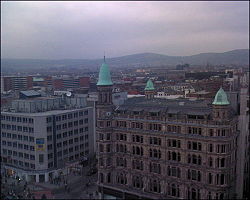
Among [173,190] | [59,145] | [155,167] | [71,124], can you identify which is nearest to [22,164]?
[59,145]

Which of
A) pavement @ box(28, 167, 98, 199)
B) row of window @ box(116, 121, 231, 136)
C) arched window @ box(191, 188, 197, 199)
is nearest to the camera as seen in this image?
row of window @ box(116, 121, 231, 136)

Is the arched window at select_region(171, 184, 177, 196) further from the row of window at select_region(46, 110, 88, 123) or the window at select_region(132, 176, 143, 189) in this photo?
the row of window at select_region(46, 110, 88, 123)

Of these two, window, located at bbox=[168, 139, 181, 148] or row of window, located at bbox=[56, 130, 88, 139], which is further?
row of window, located at bbox=[56, 130, 88, 139]

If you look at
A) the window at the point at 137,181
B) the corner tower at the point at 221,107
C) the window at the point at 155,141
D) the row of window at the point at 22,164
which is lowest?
the row of window at the point at 22,164

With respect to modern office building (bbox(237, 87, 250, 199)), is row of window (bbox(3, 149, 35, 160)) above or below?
below

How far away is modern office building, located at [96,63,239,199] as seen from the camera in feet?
168

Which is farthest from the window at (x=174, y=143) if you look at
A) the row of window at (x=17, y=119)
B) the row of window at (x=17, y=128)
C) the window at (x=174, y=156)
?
the row of window at (x=17, y=128)

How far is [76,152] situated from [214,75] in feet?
333

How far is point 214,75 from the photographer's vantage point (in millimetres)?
163750

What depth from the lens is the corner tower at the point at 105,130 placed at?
64.6 m

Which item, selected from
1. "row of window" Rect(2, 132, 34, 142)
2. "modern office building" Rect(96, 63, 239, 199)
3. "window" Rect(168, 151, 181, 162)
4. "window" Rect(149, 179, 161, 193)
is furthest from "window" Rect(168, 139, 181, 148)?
"row of window" Rect(2, 132, 34, 142)

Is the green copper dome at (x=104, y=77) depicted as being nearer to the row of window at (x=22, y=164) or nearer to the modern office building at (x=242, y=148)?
the modern office building at (x=242, y=148)

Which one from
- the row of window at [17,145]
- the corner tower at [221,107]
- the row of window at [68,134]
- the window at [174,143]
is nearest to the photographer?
the corner tower at [221,107]

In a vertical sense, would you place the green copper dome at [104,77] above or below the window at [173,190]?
above
